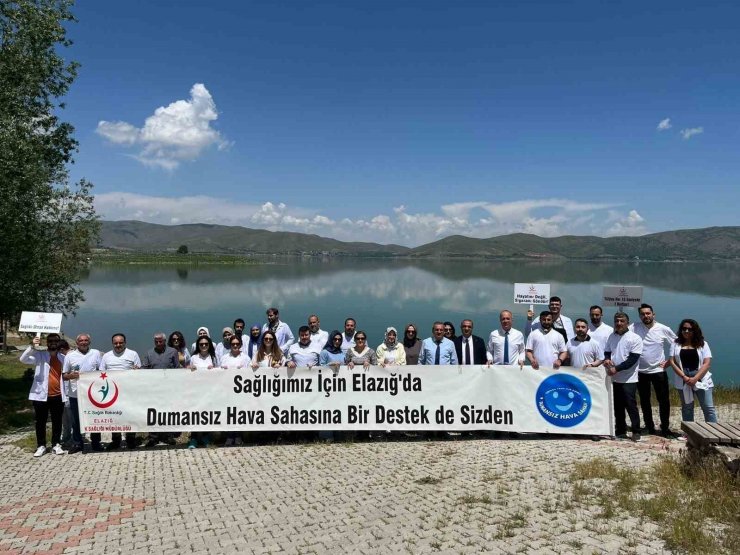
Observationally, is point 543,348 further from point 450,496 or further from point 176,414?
point 176,414

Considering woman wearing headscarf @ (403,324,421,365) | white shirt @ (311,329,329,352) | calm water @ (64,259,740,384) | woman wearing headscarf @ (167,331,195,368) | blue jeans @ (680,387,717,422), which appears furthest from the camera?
calm water @ (64,259,740,384)

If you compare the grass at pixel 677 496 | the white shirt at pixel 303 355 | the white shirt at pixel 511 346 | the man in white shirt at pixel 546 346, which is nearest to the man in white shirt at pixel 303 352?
the white shirt at pixel 303 355

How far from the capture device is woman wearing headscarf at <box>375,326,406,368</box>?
31.5 ft

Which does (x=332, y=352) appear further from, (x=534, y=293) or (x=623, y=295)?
(x=623, y=295)

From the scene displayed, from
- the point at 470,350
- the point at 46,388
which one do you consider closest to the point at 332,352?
the point at 470,350

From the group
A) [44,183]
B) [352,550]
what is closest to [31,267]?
[44,183]

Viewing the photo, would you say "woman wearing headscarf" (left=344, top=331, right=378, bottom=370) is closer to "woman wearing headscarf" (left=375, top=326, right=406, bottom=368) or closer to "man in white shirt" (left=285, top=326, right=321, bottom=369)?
"woman wearing headscarf" (left=375, top=326, right=406, bottom=368)

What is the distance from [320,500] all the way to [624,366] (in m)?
5.90

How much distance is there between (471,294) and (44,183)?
60920 millimetres

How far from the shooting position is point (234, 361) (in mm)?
9695

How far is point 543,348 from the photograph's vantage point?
9523mm

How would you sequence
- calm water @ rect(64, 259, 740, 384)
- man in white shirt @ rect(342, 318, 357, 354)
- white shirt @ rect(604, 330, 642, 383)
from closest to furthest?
white shirt @ rect(604, 330, 642, 383)
man in white shirt @ rect(342, 318, 357, 354)
calm water @ rect(64, 259, 740, 384)

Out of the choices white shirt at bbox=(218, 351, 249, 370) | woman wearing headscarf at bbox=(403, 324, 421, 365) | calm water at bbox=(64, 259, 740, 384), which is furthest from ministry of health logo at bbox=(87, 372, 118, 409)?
calm water at bbox=(64, 259, 740, 384)

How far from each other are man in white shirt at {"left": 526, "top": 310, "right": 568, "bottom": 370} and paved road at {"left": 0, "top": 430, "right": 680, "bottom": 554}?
150cm
